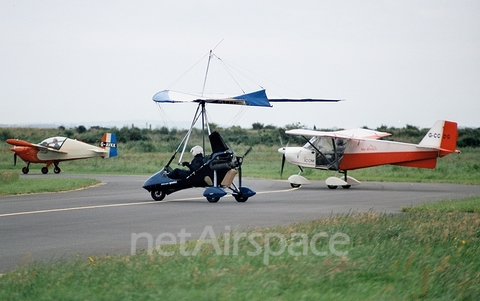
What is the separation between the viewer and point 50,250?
39.2 ft

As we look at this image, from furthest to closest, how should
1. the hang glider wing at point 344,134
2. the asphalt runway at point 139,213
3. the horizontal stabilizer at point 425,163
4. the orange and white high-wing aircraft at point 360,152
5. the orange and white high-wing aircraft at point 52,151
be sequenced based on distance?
the orange and white high-wing aircraft at point 52,151
the hang glider wing at point 344,134
the horizontal stabilizer at point 425,163
the orange and white high-wing aircraft at point 360,152
the asphalt runway at point 139,213

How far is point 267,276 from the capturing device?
8445 millimetres

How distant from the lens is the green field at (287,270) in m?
7.91

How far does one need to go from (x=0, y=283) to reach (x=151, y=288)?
1946 mm

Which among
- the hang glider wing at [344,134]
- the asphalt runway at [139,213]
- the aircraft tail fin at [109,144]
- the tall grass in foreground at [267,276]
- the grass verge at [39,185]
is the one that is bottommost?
the grass verge at [39,185]

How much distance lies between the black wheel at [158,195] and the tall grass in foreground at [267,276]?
1147cm

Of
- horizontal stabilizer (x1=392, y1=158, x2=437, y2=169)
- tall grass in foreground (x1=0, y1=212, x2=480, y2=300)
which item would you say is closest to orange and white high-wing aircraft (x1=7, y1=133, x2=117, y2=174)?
horizontal stabilizer (x1=392, y1=158, x2=437, y2=169)

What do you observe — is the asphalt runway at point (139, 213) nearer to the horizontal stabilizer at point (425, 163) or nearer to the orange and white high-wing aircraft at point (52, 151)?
the horizontal stabilizer at point (425, 163)

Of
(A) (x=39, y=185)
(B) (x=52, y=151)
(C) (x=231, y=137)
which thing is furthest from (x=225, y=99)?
(C) (x=231, y=137)

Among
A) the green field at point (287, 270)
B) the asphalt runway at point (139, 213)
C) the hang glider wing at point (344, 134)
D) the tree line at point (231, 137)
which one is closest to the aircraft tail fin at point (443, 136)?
the asphalt runway at point (139, 213)

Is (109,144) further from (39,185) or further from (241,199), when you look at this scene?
(241,199)

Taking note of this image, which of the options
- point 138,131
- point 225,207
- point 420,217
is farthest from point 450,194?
point 138,131

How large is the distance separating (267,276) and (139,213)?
10354mm

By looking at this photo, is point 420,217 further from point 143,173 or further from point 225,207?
point 143,173
